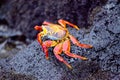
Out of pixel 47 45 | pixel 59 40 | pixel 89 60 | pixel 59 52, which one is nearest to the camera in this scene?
pixel 89 60

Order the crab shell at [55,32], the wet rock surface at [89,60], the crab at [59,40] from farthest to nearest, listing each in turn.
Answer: the crab shell at [55,32]
the crab at [59,40]
the wet rock surface at [89,60]

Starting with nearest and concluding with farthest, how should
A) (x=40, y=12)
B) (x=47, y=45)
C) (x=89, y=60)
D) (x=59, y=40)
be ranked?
(x=89, y=60) < (x=47, y=45) < (x=59, y=40) < (x=40, y=12)

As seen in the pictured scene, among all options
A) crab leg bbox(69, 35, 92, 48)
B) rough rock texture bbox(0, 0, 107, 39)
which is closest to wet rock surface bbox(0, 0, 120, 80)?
crab leg bbox(69, 35, 92, 48)

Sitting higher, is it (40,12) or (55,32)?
(40,12)

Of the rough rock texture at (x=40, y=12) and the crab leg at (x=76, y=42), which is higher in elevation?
the rough rock texture at (x=40, y=12)

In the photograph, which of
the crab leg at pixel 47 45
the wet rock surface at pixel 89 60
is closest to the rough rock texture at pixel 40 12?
the wet rock surface at pixel 89 60

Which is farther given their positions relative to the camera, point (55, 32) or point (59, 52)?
point (55, 32)

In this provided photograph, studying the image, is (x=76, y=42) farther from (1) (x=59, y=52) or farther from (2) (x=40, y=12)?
(2) (x=40, y=12)

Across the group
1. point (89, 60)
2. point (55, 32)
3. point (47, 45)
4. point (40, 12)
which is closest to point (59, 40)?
point (55, 32)

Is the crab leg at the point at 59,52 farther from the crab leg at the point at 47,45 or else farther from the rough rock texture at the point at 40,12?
the rough rock texture at the point at 40,12
